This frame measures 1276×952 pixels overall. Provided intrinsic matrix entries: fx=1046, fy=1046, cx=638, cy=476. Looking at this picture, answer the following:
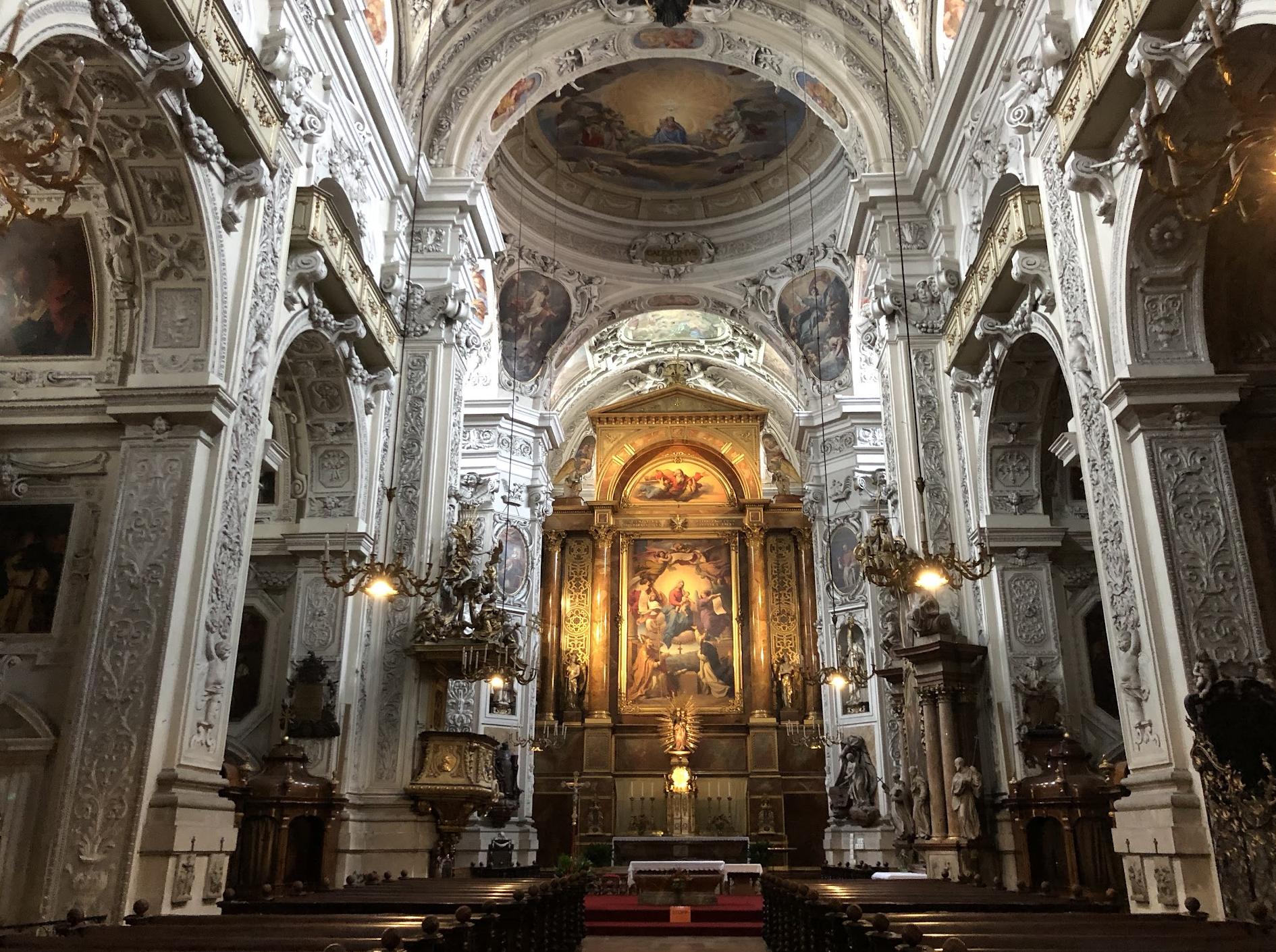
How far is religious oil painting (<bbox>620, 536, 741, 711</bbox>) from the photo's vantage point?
2373 cm

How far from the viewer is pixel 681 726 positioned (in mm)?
22391

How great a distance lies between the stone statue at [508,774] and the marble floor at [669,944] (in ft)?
21.8

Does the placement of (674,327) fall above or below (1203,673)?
above

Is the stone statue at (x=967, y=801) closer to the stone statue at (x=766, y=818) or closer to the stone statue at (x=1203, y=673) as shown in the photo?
the stone statue at (x=1203, y=673)

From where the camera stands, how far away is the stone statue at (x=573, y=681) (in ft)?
76.7

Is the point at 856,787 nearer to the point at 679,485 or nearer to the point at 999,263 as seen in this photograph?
the point at 679,485

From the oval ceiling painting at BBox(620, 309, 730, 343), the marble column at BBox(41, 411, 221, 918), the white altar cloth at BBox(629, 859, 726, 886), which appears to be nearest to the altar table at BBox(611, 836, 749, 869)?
the white altar cloth at BBox(629, 859, 726, 886)

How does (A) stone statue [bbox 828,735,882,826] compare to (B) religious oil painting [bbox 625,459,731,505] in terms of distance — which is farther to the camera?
(B) religious oil painting [bbox 625,459,731,505]

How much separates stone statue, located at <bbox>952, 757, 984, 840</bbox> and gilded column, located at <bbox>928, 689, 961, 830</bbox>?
0.21m

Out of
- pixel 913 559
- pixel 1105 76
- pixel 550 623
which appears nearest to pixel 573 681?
pixel 550 623

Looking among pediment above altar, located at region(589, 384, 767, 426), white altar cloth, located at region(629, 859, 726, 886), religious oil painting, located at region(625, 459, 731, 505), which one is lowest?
white altar cloth, located at region(629, 859, 726, 886)

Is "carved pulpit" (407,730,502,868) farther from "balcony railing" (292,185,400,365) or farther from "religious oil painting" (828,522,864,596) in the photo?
"religious oil painting" (828,522,864,596)

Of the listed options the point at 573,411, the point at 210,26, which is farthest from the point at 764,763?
the point at 210,26

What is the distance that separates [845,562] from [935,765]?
9.63 metres
